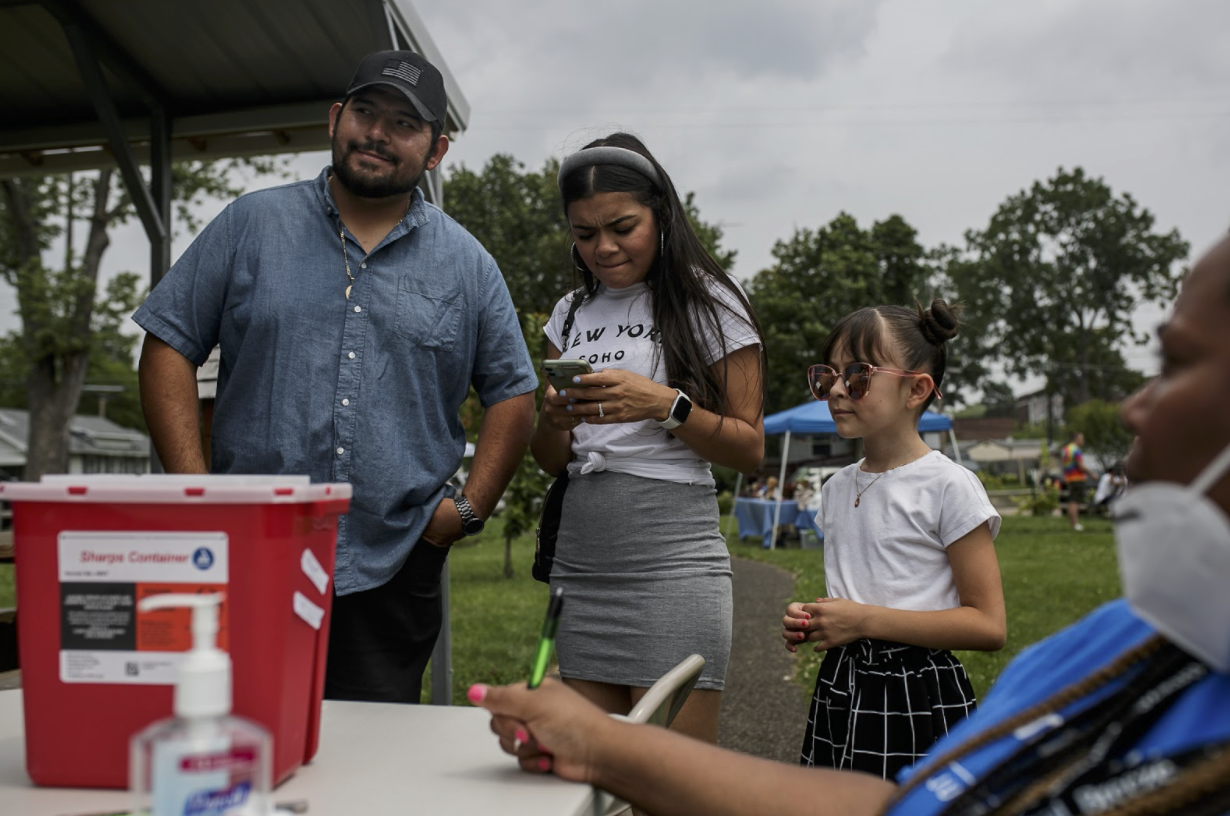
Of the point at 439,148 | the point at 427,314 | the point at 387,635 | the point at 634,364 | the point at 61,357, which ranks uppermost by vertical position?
the point at 61,357

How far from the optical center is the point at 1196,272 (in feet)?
2.89

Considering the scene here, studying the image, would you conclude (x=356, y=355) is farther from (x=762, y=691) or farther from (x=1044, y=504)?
(x=1044, y=504)

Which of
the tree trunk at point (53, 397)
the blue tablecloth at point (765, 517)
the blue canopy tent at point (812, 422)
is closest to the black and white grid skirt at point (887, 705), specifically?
the blue canopy tent at point (812, 422)

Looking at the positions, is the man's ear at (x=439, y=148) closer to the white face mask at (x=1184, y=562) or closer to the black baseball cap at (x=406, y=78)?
the black baseball cap at (x=406, y=78)

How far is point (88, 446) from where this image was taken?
178 ft

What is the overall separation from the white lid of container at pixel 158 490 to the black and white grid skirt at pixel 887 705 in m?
1.52

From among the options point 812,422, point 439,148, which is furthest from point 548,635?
point 812,422

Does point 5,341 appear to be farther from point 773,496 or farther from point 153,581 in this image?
point 153,581

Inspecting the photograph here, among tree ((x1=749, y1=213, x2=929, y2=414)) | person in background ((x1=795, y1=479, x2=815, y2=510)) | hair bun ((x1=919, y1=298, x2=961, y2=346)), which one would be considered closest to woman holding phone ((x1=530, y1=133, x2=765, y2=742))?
hair bun ((x1=919, y1=298, x2=961, y2=346))

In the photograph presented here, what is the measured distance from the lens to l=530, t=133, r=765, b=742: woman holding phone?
2.30 m

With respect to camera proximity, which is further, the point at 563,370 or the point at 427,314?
the point at 427,314

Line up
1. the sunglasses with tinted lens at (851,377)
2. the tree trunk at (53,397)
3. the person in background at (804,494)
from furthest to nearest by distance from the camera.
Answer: the tree trunk at (53,397)
the person in background at (804,494)
the sunglasses with tinted lens at (851,377)

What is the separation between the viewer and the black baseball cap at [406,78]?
2.40 meters

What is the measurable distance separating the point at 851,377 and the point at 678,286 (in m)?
0.47
